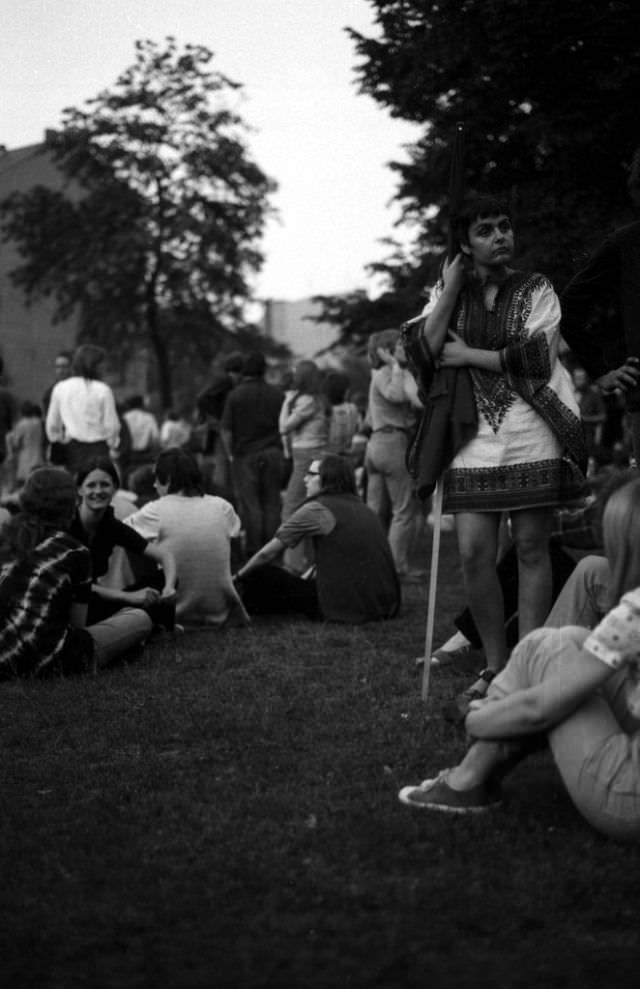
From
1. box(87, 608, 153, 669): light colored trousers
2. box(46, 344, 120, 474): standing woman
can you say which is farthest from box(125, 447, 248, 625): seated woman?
box(46, 344, 120, 474): standing woman

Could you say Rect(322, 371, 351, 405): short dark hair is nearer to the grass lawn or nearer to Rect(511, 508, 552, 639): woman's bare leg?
the grass lawn

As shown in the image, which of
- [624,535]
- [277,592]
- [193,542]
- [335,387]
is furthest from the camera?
[335,387]

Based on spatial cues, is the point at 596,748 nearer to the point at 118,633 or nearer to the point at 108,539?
the point at 118,633

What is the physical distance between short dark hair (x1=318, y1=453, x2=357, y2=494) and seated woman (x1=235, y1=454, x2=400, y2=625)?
6 cm

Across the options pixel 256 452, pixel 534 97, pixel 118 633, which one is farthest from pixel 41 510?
pixel 534 97

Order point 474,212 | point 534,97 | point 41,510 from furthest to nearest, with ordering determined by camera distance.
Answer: point 534,97 < point 41,510 < point 474,212

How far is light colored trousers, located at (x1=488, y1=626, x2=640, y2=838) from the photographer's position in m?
3.89

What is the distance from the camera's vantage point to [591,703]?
397 cm

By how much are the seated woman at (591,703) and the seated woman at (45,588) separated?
3.01m

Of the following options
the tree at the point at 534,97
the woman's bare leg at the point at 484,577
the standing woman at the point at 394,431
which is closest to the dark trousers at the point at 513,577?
the woman's bare leg at the point at 484,577

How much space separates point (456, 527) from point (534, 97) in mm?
14485

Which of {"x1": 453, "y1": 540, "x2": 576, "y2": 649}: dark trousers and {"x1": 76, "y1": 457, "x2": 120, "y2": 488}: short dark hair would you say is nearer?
{"x1": 453, "y1": 540, "x2": 576, "y2": 649}: dark trousers

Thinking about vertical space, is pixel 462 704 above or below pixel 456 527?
below

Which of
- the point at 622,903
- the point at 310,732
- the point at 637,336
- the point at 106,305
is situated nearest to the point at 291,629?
the point at 310,732
